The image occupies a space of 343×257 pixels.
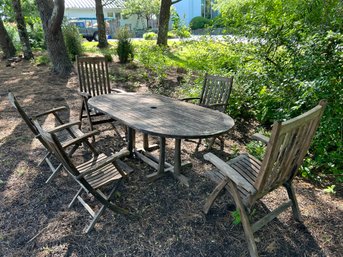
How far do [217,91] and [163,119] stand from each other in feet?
5.25

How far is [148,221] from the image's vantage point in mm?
2328

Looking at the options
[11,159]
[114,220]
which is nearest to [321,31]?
[114,220]

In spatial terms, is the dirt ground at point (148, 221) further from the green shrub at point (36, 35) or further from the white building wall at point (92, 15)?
the white building wall at point (92, 15)

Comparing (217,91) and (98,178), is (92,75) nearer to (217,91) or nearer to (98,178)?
(217,91)

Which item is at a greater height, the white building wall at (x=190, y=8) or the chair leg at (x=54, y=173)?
the white building wall at (x=190, y=8)

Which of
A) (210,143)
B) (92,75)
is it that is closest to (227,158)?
(210,143)

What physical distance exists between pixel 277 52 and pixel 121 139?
120 inches

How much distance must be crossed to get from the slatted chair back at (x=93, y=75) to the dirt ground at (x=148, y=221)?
4.50ft

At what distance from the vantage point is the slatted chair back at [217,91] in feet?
12.3

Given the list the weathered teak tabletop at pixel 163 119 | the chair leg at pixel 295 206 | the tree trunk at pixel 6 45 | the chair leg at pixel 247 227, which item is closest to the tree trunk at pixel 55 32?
the weathered teak tabletop at pixel 163 119

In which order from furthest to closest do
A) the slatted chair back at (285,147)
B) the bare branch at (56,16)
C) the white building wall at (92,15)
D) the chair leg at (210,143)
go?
the white building wall at (92,15) → the bare branch at (56,16) → the chair leg at (210,143) → the slatted chair back at (285,147)

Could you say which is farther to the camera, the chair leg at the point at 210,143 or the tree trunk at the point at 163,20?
the tree trunk at the point at 163,20

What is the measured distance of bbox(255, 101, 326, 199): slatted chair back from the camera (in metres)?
1.52

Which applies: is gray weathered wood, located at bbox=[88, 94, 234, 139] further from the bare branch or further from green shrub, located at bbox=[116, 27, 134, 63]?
green shrub, located at bbox=[116, 27, 134, 63]
